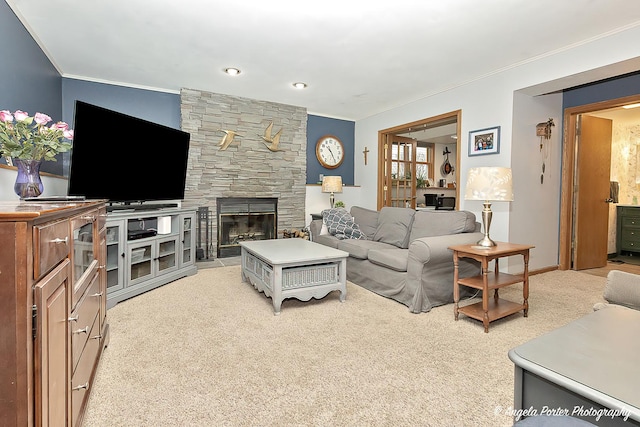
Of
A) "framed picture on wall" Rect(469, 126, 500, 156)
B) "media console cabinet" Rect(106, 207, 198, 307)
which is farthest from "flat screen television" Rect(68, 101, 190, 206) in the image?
"framed picture on wall" Rect(469, 126, 500, 156)

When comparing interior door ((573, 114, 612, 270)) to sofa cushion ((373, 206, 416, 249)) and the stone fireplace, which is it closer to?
sofa cushion ((373, 206, 416, 249))

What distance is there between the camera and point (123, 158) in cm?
321

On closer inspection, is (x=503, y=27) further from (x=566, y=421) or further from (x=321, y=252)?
(x=566, y=421)

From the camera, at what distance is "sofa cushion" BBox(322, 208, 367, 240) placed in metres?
4.04

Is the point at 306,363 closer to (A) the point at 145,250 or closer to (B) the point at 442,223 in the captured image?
(B) the point at 442,223

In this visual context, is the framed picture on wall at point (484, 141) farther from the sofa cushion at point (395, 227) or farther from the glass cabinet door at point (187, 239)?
the glass cabinet door at point (187, 239)

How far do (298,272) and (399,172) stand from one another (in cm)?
363

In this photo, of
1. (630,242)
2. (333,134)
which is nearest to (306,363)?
(333,134)

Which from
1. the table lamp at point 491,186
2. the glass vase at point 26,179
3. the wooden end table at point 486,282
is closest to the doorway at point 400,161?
the table lamp at point 491,186

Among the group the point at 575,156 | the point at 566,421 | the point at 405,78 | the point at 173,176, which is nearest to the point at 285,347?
the point at 566,421

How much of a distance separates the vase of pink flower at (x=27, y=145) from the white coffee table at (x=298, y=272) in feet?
5.27

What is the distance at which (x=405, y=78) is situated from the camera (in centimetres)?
408

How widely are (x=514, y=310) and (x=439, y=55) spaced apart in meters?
2.54

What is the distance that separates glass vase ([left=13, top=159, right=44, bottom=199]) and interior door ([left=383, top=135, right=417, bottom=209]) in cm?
478
